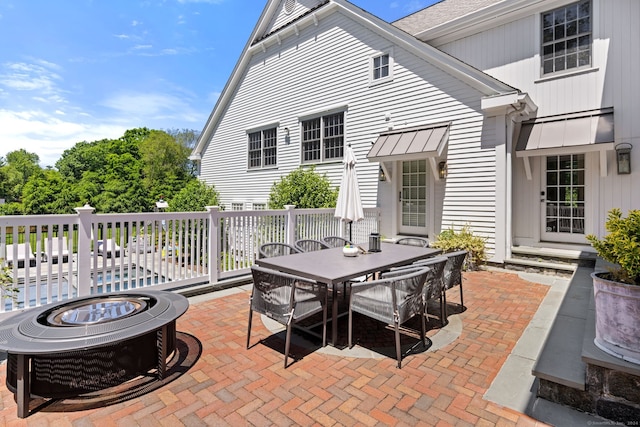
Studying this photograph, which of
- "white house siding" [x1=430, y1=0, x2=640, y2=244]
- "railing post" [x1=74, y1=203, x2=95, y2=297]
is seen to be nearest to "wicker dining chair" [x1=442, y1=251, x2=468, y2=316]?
"railing post" [x1=74, y1=203, x2=95, y2=297]

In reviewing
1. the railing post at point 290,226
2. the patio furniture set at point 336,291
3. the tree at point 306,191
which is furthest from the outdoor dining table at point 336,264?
the tree at point 306,191

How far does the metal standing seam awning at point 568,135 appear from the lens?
6320 mm

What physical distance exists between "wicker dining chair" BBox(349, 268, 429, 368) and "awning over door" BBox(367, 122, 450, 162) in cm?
500

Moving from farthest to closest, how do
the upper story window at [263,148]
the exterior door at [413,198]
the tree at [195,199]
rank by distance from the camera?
1. the tree at [195,199]
2. the upper story window at [263,148]
3. the exterior door at [413,198]

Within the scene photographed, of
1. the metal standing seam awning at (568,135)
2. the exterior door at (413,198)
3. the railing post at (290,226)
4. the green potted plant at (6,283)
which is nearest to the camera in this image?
the green potted plant at (6,283)

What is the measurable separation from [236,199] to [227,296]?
9094mm

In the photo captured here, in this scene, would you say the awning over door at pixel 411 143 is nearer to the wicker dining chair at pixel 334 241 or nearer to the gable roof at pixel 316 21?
the gable roof at pixel 316 21

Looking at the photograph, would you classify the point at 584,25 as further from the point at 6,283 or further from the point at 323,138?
the point at 6,283

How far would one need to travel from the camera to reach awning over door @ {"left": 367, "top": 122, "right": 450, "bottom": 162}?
7.46 m

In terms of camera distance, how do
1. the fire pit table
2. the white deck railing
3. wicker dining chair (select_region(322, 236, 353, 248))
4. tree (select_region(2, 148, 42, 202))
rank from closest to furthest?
the fire pit table < the white deck railing < wicker dining chair (select_region(322, 236, 353, 248)) < tree (select_region(2, 148, 42, 202))

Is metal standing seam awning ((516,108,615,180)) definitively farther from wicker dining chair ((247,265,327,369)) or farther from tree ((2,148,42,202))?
tree ((2,148,42,202))

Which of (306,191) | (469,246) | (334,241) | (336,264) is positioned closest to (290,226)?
(334,241)

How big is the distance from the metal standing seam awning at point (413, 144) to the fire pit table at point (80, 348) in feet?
21.0

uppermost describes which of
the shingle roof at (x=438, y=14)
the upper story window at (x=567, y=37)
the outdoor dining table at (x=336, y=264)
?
the shingle roof at (x=438, y=14)
